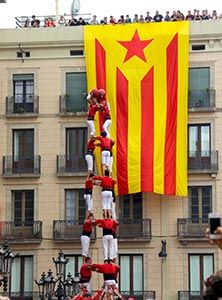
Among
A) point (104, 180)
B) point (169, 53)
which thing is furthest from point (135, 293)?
point (104, 180)

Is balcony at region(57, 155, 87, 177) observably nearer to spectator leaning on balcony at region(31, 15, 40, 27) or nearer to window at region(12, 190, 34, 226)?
window at region(12, 190, 34, 226)

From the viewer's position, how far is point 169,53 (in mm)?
42938

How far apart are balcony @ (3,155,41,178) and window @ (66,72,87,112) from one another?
3.00m

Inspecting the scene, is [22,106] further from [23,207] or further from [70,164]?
[23,207]

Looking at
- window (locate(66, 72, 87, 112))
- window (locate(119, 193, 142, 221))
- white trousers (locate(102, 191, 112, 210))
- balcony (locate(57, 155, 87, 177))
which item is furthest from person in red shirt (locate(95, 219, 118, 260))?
window (locate(66, 72, 87, 112))

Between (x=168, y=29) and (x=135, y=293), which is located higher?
(x=168, y=29)

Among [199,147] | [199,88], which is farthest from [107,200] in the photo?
[199,88]

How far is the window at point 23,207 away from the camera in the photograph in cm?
4368

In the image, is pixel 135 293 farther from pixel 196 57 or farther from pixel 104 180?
pixel 104 180

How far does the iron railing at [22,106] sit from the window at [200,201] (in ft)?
27.8

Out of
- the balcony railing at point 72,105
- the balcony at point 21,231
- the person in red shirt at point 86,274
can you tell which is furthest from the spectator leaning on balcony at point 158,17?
the person in red shirt at point 86,274

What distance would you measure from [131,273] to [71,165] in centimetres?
583

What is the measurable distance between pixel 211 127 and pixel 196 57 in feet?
11.1

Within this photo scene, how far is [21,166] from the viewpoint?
4366 cm
